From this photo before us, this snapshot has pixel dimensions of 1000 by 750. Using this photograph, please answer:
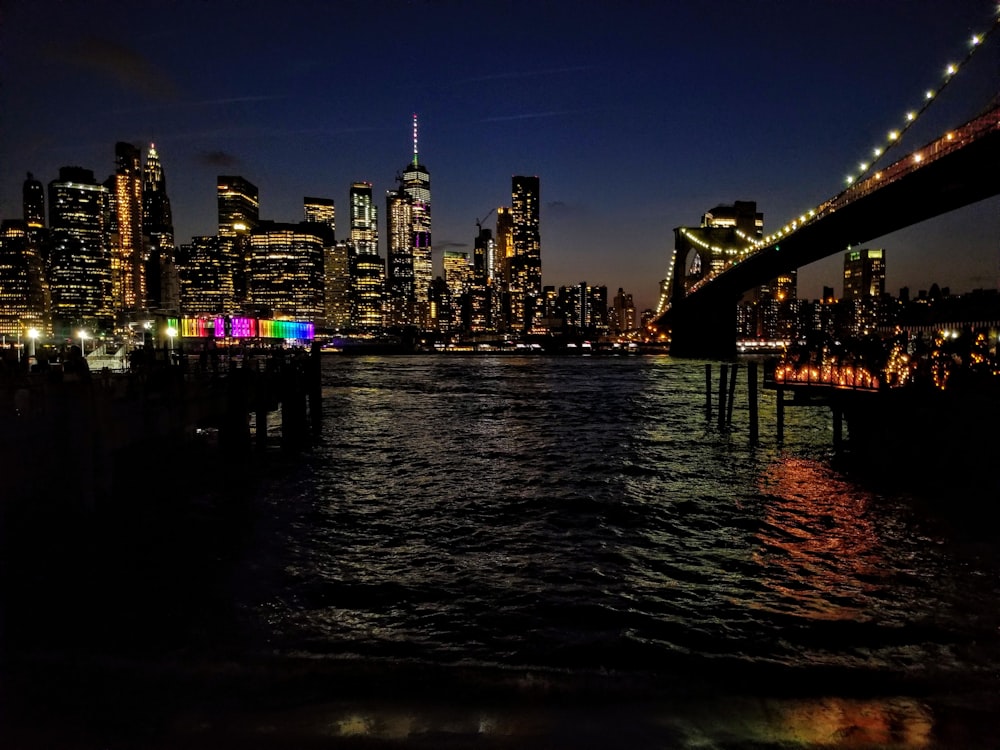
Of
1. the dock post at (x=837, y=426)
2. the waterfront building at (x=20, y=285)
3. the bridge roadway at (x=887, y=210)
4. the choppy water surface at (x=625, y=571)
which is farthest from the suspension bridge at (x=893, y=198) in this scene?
the waterfront building at (x=20, y=285)

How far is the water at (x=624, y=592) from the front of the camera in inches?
271

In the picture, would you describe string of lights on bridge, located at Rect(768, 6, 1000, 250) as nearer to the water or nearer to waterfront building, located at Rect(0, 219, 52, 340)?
the water

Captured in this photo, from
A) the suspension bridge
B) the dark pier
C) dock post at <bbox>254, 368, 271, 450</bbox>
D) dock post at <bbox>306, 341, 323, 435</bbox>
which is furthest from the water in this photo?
the suspension bridge

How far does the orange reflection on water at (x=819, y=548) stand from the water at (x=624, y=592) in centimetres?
6

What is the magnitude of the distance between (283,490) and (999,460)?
18737 mm

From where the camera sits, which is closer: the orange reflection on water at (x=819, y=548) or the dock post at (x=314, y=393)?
the orange reflection on water at (x=819, y=548)

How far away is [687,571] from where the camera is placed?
36.2 ft

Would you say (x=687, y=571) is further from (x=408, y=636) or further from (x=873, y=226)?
(x=873, y=226)

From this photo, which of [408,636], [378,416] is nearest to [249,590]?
[408,636]

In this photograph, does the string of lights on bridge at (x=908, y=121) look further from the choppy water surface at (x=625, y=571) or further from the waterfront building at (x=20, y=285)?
the waterfront building at (x=20, y=285)

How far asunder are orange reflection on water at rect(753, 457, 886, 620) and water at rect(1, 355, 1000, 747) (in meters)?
0.06

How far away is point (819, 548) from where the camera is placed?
12.4 metres

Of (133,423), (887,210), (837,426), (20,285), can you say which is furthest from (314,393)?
(20,285)

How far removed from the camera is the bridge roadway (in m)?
34.4
